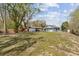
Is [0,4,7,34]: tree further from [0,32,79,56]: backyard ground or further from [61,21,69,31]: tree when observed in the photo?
[61,21,69,31]: tree

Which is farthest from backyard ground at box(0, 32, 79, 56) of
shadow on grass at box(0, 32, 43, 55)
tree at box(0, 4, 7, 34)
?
tree at box(0, 4, 7, 34)

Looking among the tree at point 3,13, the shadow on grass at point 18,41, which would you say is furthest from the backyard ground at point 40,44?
the tree at point 3,13

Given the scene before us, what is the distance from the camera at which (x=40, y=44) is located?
1.59m

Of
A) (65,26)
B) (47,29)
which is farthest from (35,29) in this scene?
(65,26)

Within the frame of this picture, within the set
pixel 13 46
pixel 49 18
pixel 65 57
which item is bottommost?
pixel 65 57

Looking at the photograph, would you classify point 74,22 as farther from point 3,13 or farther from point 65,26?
point 3,13

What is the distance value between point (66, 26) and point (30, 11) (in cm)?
38

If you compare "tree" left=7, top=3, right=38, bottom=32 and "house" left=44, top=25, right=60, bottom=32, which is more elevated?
"tree" left=7, top=3, right=38, bottom=32

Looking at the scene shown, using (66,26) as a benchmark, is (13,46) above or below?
below

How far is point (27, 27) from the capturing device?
1613 mm

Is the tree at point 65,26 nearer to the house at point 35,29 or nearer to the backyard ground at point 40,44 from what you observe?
the backyard ground at point 40,44

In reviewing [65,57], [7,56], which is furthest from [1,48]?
[65,57]

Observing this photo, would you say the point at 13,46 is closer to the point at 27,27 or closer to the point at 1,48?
the point at 1,48

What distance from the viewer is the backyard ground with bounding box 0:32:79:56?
157 cm
